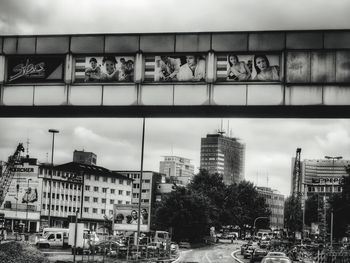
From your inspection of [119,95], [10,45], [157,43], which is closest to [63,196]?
[10,45]

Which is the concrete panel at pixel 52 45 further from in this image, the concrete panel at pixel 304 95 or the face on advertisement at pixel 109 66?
the concrete panel at pixel 304 95

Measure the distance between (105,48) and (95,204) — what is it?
6135 inches

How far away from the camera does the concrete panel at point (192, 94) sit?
72.5ft

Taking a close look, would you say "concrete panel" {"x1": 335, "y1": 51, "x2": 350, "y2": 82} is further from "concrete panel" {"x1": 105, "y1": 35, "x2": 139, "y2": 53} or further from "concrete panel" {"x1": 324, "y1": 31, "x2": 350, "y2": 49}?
"concrete panel" {"x1": 105, "y1": 35, "x2": 139, "y2": 53}

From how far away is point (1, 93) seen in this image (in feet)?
76.9

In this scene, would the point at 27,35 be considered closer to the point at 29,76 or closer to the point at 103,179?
the point at 29,76

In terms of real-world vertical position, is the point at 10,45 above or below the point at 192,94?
above

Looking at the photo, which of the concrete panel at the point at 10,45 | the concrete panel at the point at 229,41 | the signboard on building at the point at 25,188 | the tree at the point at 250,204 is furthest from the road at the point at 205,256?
the tree at the point at 250,204

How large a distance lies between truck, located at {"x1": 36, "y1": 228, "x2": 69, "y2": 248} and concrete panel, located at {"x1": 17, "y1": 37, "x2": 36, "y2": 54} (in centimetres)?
4601

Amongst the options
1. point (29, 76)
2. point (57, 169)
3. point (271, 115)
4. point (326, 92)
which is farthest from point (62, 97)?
point (57, 169)

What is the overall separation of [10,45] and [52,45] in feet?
4.90

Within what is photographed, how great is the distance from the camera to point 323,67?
2138 centimetres

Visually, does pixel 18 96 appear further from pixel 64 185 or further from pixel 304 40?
pixel 64 185

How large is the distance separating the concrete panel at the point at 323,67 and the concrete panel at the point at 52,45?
8014 mm
